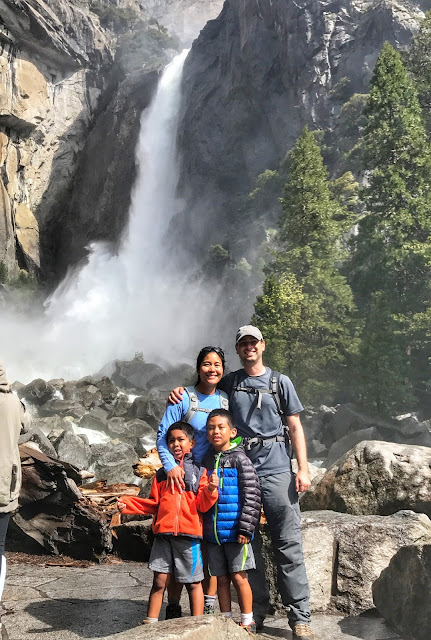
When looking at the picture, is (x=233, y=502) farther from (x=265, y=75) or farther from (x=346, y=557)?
(x=265, y=75)

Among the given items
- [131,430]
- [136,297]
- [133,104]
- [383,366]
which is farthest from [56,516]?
[133,104]

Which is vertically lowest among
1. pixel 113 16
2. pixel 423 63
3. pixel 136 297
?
pixel 136 297

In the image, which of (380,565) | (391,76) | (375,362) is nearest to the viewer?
(380,565)

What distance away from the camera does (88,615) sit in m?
4.21

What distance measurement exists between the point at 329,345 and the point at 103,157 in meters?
35.9

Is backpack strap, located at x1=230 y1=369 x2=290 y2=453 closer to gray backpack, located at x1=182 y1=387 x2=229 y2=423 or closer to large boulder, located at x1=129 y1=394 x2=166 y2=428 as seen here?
gray backpack, located at x1=182 y1=387 x2=229 y2=423

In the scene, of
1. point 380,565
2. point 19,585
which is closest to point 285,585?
point 380,565

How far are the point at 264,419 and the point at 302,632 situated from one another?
4.56 ft

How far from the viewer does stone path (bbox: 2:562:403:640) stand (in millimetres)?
3809

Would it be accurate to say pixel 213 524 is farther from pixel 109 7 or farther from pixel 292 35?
pixel 109 7

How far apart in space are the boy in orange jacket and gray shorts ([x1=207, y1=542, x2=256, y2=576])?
0.09m

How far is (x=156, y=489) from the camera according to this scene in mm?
3854

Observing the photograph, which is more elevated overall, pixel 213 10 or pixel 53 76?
pixel 213 10

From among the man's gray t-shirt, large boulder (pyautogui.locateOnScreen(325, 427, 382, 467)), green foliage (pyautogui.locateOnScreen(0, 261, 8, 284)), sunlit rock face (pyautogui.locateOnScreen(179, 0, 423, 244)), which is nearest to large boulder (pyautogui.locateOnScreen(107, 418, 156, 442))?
large boulder (pyautogui.locateOnScreen(325, 427, 382, 467))
